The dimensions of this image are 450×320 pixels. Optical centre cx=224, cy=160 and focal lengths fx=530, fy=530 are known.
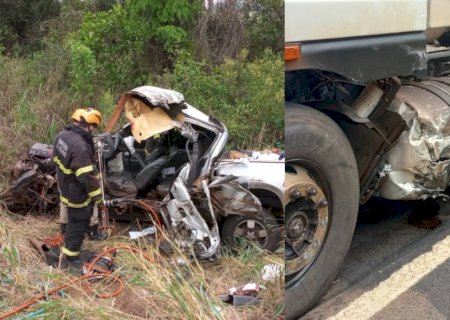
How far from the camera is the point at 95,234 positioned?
5441mm

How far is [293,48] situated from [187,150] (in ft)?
11.4

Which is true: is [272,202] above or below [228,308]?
below

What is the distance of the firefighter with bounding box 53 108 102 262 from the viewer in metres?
4.64

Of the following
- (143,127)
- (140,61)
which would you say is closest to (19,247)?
(143,127)

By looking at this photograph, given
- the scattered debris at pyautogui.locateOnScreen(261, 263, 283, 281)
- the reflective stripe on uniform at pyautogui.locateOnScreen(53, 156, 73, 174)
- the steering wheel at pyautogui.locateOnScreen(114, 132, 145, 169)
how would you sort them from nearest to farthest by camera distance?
the scattered debris at pyautogui.locateOnScreen(261, 263, 283, 281) < the reflective stripe on uniform at pyautogui.locateOnScreen(53, 156, 73, 174) < the steering wheel at pyautogui.locateOnScreen(114, 132, 145, 169)

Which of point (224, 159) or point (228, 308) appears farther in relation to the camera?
point (224, 159)

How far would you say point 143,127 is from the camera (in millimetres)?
5043

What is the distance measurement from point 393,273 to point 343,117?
109cm

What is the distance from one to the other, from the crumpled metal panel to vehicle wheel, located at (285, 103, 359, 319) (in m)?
0.76

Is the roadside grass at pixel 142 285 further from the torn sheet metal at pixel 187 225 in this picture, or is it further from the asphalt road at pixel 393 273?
the asphalt road at pixel 393 273

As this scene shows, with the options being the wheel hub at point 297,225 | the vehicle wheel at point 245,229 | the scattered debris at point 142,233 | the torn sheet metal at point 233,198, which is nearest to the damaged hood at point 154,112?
the torn sheet metal at point 233,198

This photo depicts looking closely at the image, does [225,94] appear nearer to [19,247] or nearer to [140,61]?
[140,61]

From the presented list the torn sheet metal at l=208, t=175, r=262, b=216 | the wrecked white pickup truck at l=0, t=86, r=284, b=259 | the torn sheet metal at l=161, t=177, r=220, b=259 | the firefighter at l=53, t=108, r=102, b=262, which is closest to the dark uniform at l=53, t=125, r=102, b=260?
the firefighter at l=53, t=108, r=102, b=262

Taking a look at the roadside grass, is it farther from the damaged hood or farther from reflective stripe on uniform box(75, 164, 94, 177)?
the damaged hood
